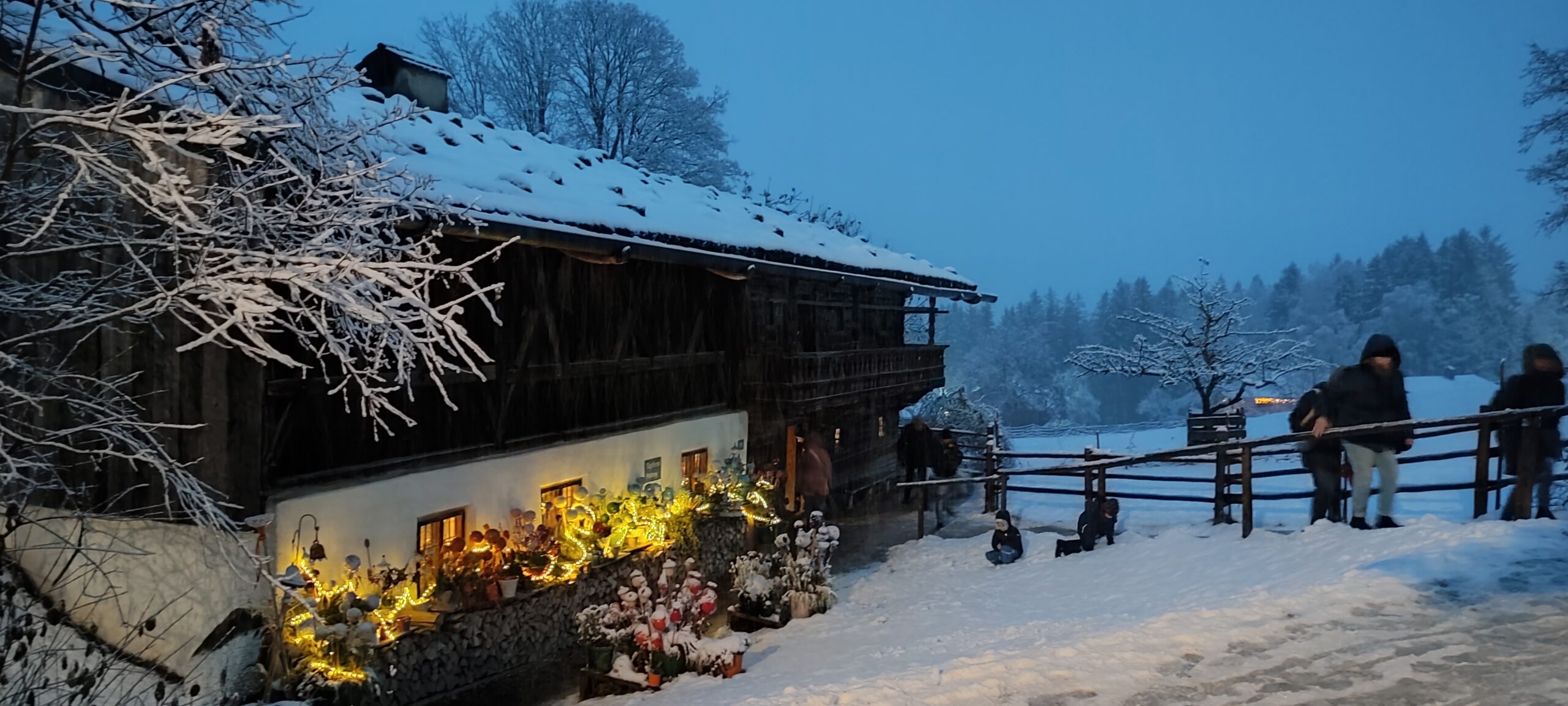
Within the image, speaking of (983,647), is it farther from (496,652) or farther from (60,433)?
(60,433)

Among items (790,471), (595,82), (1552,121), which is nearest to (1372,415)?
(790,471)

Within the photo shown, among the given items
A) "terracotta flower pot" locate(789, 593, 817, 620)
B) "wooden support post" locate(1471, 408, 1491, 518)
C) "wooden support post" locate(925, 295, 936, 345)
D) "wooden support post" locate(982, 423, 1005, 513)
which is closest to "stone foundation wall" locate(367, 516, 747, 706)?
"terracotta flower pot" locate(789, 593, 817, 620)

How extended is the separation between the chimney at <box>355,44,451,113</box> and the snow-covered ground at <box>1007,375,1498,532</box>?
11.6m

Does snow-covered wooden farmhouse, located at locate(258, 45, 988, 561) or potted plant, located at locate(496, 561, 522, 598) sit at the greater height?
snow-covered wooden farmhouse, located at locate(258, 45, 988, 561)

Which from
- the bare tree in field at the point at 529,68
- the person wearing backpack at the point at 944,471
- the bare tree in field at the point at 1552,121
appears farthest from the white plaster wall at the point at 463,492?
the bare tree in field at the point at 1552,121

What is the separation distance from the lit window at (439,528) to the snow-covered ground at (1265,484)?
8.28 metres

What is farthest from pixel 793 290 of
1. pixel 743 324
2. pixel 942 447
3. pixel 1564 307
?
pixel 1564 307

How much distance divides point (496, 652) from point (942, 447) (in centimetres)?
1369

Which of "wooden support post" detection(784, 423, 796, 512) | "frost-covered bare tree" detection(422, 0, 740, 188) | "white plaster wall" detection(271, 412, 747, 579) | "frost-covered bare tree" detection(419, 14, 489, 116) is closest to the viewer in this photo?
"white plaster wall" detection(271, 412, 747, 579)

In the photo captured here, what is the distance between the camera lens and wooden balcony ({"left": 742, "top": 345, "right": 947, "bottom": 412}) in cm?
1659

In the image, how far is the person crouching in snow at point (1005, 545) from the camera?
529 inches

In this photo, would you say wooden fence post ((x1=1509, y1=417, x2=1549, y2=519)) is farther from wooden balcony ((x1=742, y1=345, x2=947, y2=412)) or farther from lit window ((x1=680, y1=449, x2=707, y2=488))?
lit window ((x1=680, y1=449, x2=707, y2=488))

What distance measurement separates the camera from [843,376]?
736 inches

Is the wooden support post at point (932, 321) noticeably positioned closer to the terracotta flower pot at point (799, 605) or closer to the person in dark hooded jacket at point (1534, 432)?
the terracotta flower pot at point (799, 605)
